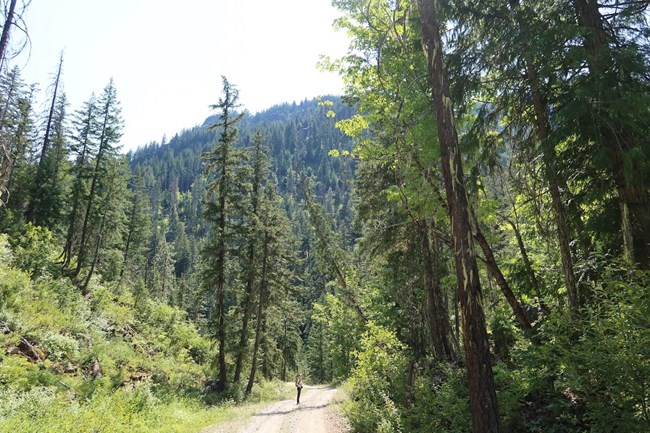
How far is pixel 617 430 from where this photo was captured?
4.40 meters

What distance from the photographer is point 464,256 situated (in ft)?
17.8

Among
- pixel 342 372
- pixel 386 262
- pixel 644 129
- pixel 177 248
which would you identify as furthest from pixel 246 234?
pixel 177 248

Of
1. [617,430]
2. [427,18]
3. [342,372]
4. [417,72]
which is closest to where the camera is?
[617,430]

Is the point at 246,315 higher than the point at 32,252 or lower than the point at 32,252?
lower

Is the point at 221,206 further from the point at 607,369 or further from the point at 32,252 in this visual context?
the point at 607,369

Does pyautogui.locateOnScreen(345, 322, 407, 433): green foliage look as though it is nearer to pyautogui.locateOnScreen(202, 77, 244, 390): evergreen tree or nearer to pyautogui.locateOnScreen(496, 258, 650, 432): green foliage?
pyautogui.locateOnScreen(496, 258, 650, 432): green foliage

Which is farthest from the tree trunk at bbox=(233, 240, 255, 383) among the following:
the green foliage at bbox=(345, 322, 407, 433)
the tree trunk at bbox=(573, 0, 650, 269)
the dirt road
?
the tree trunk at bbox=(573, 0, 650, 269)

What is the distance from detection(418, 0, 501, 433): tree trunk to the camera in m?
5.07

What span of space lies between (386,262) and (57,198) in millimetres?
29951

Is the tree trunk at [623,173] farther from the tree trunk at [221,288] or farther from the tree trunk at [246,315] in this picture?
the tree trunk at [246,315]

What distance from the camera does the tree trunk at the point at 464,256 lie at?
16.6ft

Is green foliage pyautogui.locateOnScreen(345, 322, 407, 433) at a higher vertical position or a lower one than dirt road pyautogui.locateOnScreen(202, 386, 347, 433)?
higher

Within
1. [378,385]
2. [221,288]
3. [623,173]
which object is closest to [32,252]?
[221,288]

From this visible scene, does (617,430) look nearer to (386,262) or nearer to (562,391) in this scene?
Result: (562,391)
